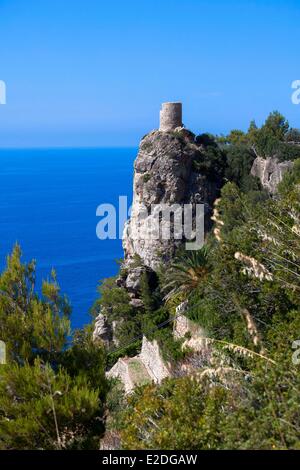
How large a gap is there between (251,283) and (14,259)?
649 cm

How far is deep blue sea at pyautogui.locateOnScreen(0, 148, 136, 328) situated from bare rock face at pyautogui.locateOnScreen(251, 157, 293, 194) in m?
28.2

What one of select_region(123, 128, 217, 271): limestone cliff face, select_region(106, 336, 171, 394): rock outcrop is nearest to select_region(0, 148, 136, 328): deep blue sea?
select_region(123, 128, 217, 271): limestone cliff face

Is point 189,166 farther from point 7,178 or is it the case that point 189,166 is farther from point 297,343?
point 7,178

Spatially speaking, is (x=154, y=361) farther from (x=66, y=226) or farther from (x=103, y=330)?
(x=66, y=226)

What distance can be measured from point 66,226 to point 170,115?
67.7 metres

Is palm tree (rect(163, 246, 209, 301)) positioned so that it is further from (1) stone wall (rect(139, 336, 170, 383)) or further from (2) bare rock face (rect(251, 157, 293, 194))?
(2) bare rock face (rect(251, 157, 293, 194))

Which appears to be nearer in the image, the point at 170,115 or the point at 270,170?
the point at 270,170

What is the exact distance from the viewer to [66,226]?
337 feet

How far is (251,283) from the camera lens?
1634 cm

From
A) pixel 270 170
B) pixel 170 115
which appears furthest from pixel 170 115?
pixel 270 170

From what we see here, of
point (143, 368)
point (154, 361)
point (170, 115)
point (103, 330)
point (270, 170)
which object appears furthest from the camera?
point (170, 115)

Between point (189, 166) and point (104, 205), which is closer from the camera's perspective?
point (189, 166)
